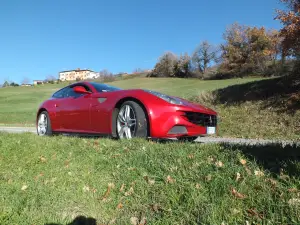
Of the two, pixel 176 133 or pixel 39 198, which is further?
pixel 176 133

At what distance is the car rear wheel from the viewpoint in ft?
14.7

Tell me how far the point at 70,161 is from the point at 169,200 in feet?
5.93

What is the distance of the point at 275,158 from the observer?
9.48 ft

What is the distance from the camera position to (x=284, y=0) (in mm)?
12172

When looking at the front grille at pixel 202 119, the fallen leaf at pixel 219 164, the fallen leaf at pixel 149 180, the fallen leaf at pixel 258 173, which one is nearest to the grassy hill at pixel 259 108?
the front grille at pixel 202 119

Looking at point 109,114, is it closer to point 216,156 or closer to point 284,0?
point 216,156

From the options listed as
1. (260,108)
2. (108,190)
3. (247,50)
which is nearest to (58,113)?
(108,190)

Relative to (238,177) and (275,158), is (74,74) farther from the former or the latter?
(238,177)

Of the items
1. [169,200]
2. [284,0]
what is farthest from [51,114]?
[284,0]

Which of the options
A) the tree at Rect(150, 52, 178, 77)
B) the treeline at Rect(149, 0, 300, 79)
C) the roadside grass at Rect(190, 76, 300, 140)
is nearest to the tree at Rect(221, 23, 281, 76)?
the treeline at Rect(149, 0, 300, 79)

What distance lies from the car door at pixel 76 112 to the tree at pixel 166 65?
6034 cm

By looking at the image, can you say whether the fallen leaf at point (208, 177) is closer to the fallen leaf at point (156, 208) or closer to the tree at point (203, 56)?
the fallen leaf at point (156, 208)

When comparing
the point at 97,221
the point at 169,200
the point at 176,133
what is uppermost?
the point at 176,133

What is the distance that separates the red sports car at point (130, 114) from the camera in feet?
14.2
